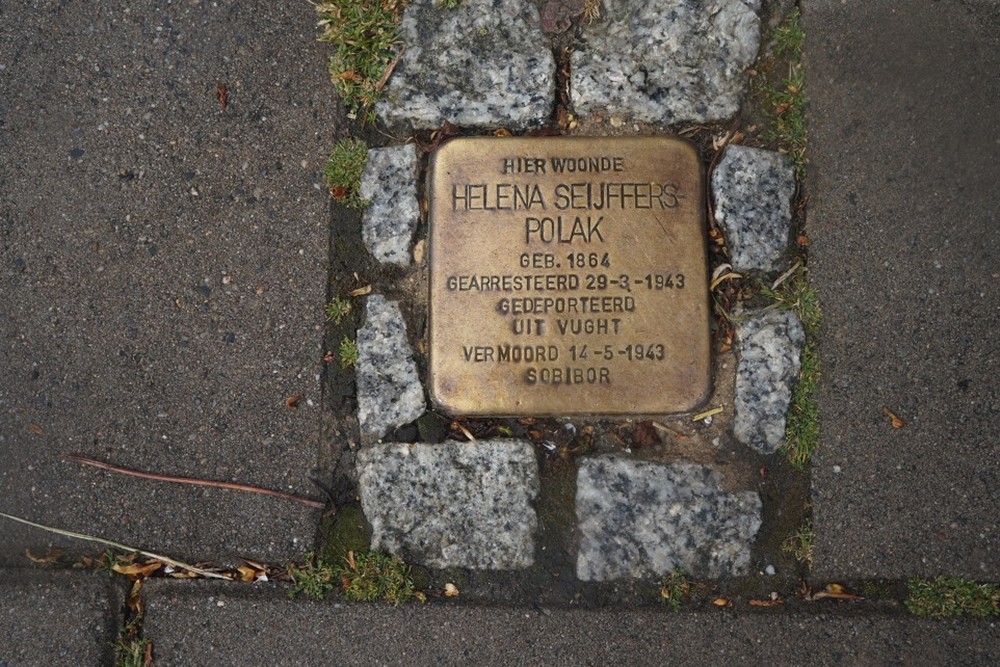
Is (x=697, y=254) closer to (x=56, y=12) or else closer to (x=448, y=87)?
(x=448, y=87)

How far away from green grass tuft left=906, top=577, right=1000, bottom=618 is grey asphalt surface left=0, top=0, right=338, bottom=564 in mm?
1601

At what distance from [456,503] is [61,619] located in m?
1.10

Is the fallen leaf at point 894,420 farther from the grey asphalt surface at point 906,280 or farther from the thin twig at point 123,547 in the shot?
the thin twig at point 123,547

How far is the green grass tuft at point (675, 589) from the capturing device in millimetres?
1971

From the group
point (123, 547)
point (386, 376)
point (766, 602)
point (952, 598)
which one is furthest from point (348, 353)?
point (952, 598)

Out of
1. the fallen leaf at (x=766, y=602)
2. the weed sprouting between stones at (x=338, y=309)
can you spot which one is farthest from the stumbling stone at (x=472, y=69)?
the fallen leaf at (x=766, y=602)

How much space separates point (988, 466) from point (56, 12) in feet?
9.53

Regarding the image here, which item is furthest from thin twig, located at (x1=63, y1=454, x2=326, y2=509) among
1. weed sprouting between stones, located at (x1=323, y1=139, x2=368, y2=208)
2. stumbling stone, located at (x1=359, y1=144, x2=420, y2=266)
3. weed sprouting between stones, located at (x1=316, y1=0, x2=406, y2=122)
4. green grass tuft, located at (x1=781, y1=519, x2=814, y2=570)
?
green grass tuft, located at (x1=781, y1=519, x2=814, y2=570)

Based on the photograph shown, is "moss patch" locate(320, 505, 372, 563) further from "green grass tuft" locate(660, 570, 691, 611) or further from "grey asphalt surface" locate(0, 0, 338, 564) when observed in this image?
"green grass tuft" locate(660, 570, 691, 611)

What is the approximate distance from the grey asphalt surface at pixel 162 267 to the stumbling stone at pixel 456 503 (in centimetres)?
21

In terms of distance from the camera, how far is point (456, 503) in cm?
201

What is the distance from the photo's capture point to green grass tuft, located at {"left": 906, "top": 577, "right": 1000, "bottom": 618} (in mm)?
1957

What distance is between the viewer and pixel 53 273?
2.15m

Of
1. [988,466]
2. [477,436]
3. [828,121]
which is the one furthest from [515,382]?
[988,466]
